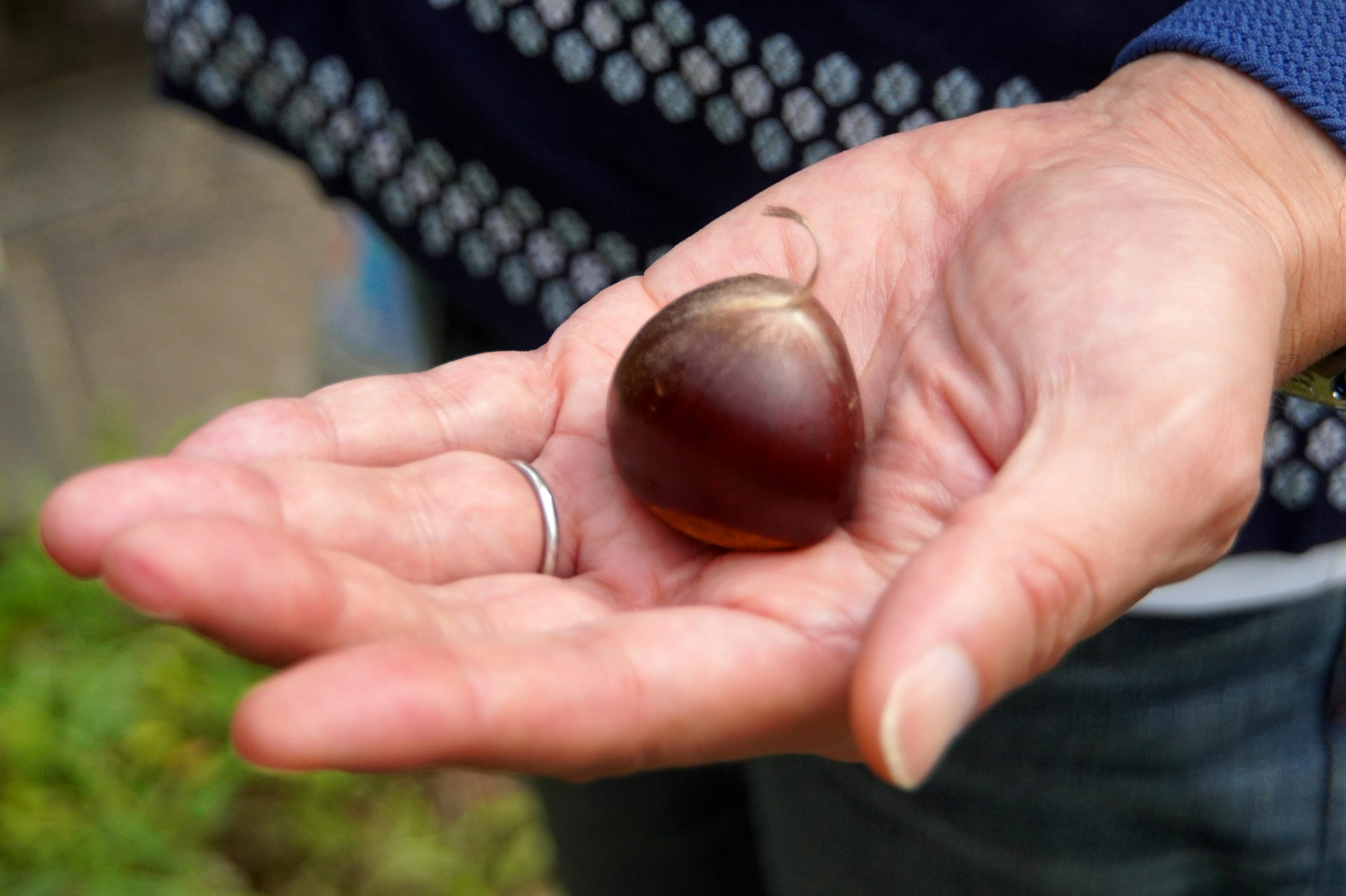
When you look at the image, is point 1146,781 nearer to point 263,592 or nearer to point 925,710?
point 925,710

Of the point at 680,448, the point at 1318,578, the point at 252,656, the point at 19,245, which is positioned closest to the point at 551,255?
the point at 680,448

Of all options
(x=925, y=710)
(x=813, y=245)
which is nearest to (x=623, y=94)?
(x=813, y=245)

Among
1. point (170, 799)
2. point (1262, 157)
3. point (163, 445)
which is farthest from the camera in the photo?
point (163, 445)

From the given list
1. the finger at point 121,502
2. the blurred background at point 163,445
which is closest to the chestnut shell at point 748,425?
the finger at point 121,502

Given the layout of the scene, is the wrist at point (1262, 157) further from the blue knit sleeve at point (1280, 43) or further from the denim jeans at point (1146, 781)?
the denim jeans at point (1146, 781)

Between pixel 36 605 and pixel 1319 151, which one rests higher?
pixel 1319 151

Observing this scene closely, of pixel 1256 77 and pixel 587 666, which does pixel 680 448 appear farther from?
pixel 1256 77

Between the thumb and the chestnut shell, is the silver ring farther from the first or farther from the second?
the thumb
